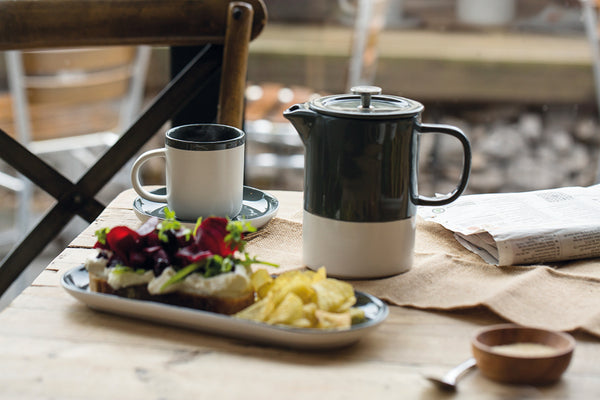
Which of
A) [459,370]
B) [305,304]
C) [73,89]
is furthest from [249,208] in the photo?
[73,89]

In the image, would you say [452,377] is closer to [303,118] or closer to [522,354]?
[522,354]

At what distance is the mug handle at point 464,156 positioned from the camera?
798 mm

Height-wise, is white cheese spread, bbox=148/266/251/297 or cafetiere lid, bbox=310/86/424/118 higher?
cafetiere lid, bbox=310/86/424/118

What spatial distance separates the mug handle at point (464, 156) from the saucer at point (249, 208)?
0.73 ft

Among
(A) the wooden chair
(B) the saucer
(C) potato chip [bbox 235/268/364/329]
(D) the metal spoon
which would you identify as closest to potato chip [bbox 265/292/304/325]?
(C) potato chip [bbox 235/268/364/329]

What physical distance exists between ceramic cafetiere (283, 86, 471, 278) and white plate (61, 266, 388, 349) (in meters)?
0.09

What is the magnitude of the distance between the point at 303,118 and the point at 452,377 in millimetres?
322

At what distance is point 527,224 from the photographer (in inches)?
35.9

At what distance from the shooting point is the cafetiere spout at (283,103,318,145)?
0.80 meters

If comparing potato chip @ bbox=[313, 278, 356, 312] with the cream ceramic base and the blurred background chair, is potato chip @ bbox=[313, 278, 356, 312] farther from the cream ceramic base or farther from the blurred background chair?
the blurred background chair

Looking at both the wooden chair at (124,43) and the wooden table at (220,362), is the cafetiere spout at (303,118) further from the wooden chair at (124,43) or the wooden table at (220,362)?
the wooden chair at (124,43)

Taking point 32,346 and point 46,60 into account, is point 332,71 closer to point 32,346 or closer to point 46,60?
point 46,60

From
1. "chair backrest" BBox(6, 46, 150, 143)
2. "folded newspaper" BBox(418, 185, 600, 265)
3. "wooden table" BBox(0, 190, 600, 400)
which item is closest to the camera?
"wooden table" BBox(0, 190, 600, 400)

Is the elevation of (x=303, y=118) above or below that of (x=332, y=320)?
above
